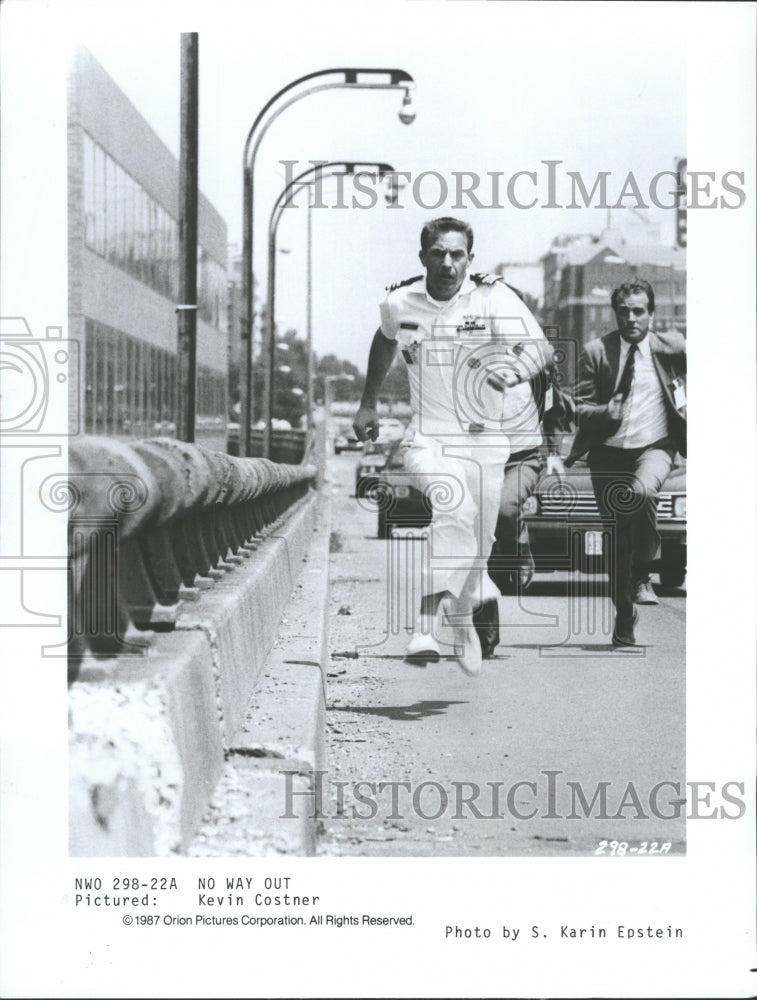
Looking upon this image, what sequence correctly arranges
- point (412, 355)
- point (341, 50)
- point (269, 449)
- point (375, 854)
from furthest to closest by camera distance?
point (269, 449) < point (412, 355) < point (341, 50) < point (375, 854)

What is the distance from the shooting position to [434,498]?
5000 millimetres

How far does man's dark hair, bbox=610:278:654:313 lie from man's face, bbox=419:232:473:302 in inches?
19.5

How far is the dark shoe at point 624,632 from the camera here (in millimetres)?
5059

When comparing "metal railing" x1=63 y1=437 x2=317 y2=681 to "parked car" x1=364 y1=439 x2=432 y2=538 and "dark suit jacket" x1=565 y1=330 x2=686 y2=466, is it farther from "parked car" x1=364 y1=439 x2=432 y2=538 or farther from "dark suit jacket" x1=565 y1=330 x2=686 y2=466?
"dark suit jacket" x1=565 y1=330 x2=686 y2=466

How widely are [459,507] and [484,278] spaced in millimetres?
696

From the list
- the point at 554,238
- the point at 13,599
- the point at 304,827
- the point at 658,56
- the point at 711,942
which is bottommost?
the point at 711,942

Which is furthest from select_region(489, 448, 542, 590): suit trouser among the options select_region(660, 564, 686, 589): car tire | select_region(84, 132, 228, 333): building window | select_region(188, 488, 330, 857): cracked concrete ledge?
select_region(84, 132, 228, 333): building window

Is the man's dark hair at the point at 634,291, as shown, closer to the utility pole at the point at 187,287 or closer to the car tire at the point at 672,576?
the car tire at the point at 672,576

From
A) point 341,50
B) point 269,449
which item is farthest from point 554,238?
point 269,449

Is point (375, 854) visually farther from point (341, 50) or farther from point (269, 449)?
point (269, 449)

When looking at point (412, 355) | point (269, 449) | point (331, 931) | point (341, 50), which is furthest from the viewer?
point (269, 449)

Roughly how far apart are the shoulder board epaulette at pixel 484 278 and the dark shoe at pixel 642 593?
1.03 meters

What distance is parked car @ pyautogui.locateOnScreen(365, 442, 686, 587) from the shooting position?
15.7ft

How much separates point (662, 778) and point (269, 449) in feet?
32.4
